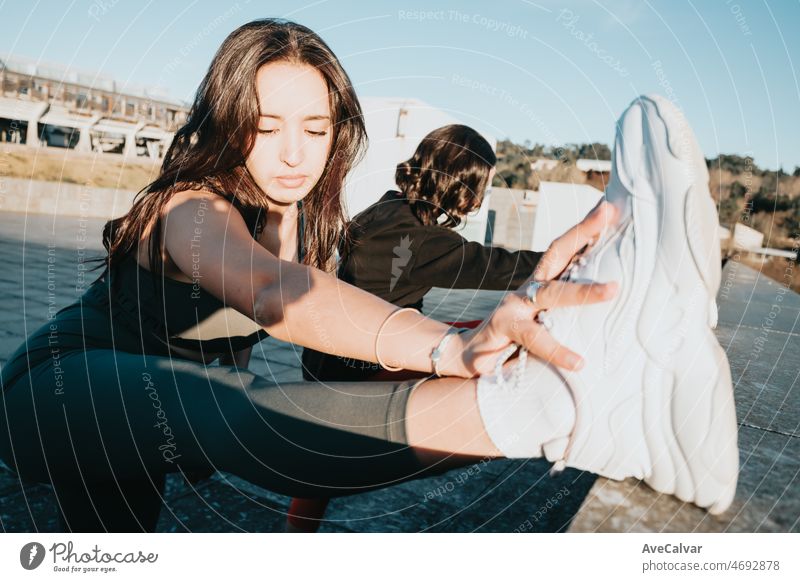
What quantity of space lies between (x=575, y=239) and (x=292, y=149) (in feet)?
1.51

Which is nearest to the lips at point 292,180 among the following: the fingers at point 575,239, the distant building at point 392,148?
the fingers at point 575,239

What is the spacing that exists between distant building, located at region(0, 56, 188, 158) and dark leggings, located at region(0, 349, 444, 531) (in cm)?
60

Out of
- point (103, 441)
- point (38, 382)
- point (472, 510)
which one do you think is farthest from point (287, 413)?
point (472, 510)

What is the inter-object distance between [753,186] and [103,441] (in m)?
1.00

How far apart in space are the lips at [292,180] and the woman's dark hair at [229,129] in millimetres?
31

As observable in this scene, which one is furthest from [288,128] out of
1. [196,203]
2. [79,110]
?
[79,110]

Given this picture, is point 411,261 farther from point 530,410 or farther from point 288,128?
point 530,410

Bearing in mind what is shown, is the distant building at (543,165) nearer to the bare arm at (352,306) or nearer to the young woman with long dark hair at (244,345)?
the young woman with long dark hair at (244,345)

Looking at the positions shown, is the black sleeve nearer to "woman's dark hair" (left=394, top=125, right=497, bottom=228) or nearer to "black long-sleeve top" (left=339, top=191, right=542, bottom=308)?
"black long-sleeve top" (left=339, top=191, right=542, bottom=308)

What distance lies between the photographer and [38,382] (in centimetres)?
71

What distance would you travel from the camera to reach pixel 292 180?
3.06ft

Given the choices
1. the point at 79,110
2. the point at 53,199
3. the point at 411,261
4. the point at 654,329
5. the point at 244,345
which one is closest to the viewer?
the point at 654,329

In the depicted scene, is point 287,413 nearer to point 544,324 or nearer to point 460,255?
point 544,324
